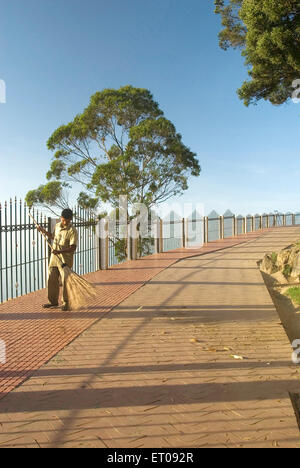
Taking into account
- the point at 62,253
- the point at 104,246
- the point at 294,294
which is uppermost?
the point at 62,253

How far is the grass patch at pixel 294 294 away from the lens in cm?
1061

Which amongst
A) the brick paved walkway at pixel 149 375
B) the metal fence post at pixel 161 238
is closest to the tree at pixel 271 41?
the metal fence post at pixel 161 238

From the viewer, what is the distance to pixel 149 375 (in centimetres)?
418

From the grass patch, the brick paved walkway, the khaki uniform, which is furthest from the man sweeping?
the grass patch

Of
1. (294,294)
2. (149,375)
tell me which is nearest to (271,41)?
(294,294)

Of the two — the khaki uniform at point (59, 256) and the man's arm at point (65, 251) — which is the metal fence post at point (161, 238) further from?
the man's arm at point (65, 251)

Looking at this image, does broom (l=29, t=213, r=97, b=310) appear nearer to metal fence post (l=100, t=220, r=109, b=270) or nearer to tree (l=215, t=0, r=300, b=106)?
metal fence post (l=100, t=220, r=109, b=270)

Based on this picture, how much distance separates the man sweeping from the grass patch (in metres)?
6.48

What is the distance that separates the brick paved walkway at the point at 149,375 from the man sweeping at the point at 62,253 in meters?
0.37

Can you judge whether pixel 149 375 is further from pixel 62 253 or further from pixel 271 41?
pixel 271 41

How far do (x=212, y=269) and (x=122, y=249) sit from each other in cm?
1544

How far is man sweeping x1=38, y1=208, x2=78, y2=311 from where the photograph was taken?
7.05 metres

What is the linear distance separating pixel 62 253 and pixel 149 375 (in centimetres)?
362
